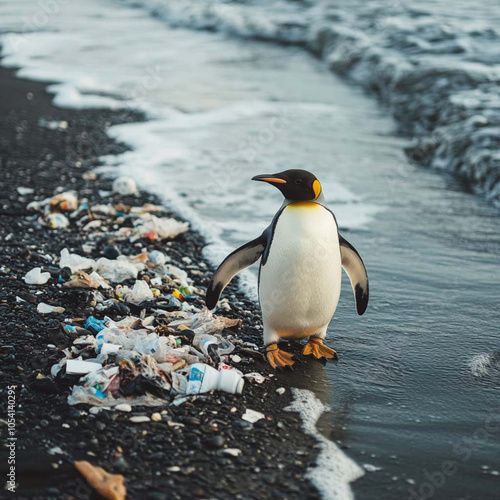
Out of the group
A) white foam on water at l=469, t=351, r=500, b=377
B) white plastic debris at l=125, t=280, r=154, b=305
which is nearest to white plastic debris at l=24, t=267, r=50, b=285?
white plastic debris at l=125, t=280, r=154, b=305

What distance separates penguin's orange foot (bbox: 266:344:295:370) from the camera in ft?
13.1

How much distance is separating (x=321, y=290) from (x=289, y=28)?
1593cm

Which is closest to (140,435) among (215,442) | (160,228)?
(215,442)

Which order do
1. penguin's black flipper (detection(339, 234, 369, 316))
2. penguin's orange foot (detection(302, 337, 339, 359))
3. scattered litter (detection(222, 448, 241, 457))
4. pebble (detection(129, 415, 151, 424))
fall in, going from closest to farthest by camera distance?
scattered litter (detection(222, 448, 241, 457))
pebble (detection(129, 415, 151, 424))
penguin's orange foot (detection(302, 337, 339, 359))
penguin's black flipper (detection(339, 234, 369, 316))

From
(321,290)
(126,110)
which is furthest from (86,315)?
(126,110)

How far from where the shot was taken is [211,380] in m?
3.58

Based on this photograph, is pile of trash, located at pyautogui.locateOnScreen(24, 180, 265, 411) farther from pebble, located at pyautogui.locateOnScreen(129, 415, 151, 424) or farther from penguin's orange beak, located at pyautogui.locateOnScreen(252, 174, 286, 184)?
penguin's orange beak, located at pyautogui.locateOnScreen(252, 174, 286, 184)

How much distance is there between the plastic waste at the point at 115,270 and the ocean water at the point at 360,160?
2.73ft

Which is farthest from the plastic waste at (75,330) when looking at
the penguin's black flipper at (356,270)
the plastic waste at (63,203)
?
the plastic waste at (63,203)

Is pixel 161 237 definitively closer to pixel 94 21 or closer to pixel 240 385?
pixel 240 385

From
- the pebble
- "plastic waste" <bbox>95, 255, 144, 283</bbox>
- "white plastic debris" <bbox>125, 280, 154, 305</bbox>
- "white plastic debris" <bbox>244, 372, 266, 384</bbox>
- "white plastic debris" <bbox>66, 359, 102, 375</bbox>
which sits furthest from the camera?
"plastic waste" <bbox>95, 255, 144, 283</bbox>

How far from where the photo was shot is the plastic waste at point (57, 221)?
19.8 feet

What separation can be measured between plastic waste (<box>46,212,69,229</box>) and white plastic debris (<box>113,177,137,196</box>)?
990mm

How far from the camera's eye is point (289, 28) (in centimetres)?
1889
